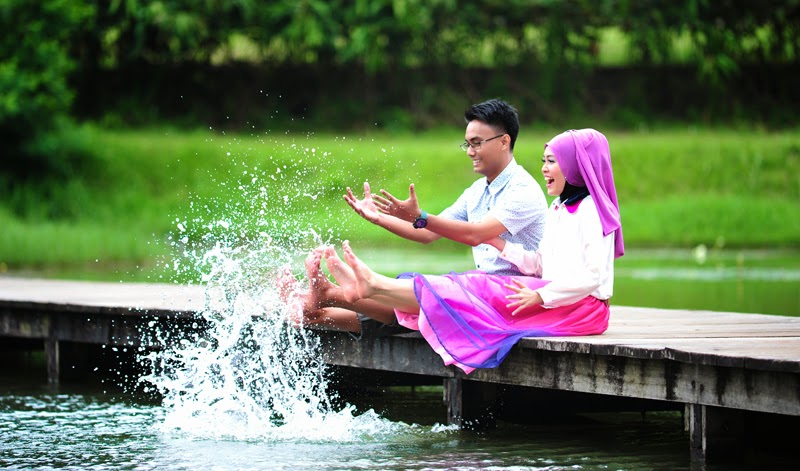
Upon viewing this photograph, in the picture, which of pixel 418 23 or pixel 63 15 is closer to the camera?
pixel 63 15

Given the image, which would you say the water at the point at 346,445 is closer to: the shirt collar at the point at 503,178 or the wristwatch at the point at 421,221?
the wristwatch at the point at 421,221

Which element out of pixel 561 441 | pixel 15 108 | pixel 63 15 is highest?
pixel 63 15

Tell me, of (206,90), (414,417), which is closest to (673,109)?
(206,90)

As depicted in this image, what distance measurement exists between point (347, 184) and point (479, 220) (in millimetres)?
13119

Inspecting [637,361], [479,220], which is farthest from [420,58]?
[637,361]

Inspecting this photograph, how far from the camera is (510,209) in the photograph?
7.12 m

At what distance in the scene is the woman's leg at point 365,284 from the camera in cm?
668

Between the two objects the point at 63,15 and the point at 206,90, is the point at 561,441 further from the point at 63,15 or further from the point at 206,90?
the point at 206,90

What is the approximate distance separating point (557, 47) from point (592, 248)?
18994 millimetres

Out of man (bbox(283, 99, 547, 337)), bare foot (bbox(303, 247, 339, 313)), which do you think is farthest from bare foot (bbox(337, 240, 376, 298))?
man (bbox(283, 99, 547, 337))

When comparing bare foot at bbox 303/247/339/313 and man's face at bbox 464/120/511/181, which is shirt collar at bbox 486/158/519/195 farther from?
bare foot at bbox 303/247/339/313

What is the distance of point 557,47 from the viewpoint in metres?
25.1

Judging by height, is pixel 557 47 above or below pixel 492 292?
above

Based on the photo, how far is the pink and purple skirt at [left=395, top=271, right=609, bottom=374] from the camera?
6.73 metres
